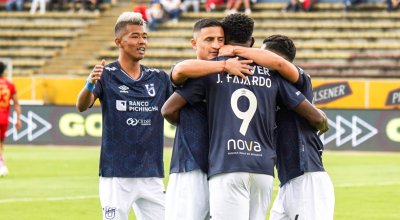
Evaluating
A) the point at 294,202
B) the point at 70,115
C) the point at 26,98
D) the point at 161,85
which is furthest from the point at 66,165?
the point at 294,202

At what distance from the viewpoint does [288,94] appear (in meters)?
4.26

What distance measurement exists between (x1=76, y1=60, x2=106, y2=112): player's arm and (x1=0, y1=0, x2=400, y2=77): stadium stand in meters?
17.1

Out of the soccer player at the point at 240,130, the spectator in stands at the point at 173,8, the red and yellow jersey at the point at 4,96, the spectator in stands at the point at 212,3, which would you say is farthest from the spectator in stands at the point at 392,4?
the soccer player at the point at 240,130

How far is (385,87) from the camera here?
60.0 ft

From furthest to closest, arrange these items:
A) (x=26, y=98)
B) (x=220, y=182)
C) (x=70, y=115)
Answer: (x=26, y=98) < (x=70, y=115) < (x=220, y=182)

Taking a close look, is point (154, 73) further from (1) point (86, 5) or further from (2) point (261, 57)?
(1) point (86, 5)

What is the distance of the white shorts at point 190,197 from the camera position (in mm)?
4219

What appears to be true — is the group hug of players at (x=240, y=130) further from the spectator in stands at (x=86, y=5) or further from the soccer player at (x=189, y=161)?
the spectator in stands at (x=86, y=5)

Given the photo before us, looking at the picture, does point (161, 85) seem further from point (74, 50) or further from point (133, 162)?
point (74, 50)

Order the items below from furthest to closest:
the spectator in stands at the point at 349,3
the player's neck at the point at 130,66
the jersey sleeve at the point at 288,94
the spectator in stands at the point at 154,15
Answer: the spectator in stands at the point at 154,15 → the spectator in stands at the point at 349,3 → the player's neck at the point at 130,66 → the jersey sleeve at the point at 288,94

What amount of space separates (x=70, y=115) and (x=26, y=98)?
3.35 metres

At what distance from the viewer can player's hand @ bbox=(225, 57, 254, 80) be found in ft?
13.3

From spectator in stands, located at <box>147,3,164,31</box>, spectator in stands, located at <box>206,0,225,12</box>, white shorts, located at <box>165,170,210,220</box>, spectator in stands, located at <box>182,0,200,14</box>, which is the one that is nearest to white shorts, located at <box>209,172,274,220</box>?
white shorts, located at <box>165,170,210,220</box>

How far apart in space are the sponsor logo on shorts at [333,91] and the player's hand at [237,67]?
48.7 ft
